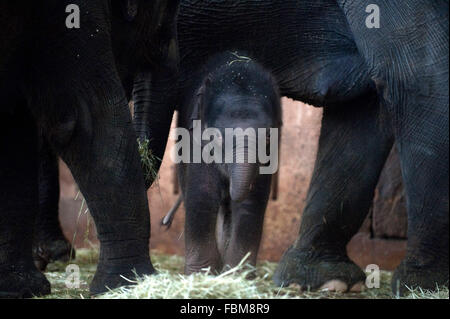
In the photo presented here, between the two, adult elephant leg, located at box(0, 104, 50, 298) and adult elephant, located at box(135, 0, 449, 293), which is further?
adult elephant, located at box(135, 0, 449, 293)

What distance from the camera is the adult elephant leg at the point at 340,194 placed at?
4.00 meters

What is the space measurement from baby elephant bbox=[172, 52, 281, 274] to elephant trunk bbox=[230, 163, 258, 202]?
3 centimetres

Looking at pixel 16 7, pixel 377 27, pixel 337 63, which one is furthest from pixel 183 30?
pixel 16 7

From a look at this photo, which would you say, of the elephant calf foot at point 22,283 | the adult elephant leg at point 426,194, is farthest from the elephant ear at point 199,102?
the elephant calf foot at point 22,283

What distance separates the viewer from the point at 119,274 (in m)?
3.16

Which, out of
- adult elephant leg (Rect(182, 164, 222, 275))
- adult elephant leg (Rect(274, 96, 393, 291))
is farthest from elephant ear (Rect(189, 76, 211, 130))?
adult elephant leg (Rect(274, 96, 393, 291))

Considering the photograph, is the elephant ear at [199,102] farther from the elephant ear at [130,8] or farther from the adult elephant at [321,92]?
the elephant ear at [130,8]

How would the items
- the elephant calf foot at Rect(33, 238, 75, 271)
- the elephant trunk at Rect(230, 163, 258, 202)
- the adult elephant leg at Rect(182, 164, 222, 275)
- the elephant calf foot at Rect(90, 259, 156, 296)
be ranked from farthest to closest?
the elephant calf foot at Rect(33, 238, 75, 271)
the adult elephant leg at Rect(182, 164, 222, 275)
the elephant trunk at Rect(230, 163, 258, 202)
the elephant calf foot at Rect(90, 259, 156, 296)

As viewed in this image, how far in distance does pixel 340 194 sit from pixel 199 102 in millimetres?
643

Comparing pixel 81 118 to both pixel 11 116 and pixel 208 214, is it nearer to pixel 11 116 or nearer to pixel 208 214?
pixel 11 116

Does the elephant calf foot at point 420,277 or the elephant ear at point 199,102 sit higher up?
the elephant ear at point 199,102

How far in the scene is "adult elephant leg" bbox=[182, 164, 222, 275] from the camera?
383cm

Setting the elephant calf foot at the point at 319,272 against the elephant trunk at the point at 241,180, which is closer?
the elephant trunk at the point at 241,180

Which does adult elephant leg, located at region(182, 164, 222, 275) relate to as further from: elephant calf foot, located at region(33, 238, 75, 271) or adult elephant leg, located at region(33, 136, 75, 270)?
adult elephant leg, located at region(33, 136, 75, 270)
